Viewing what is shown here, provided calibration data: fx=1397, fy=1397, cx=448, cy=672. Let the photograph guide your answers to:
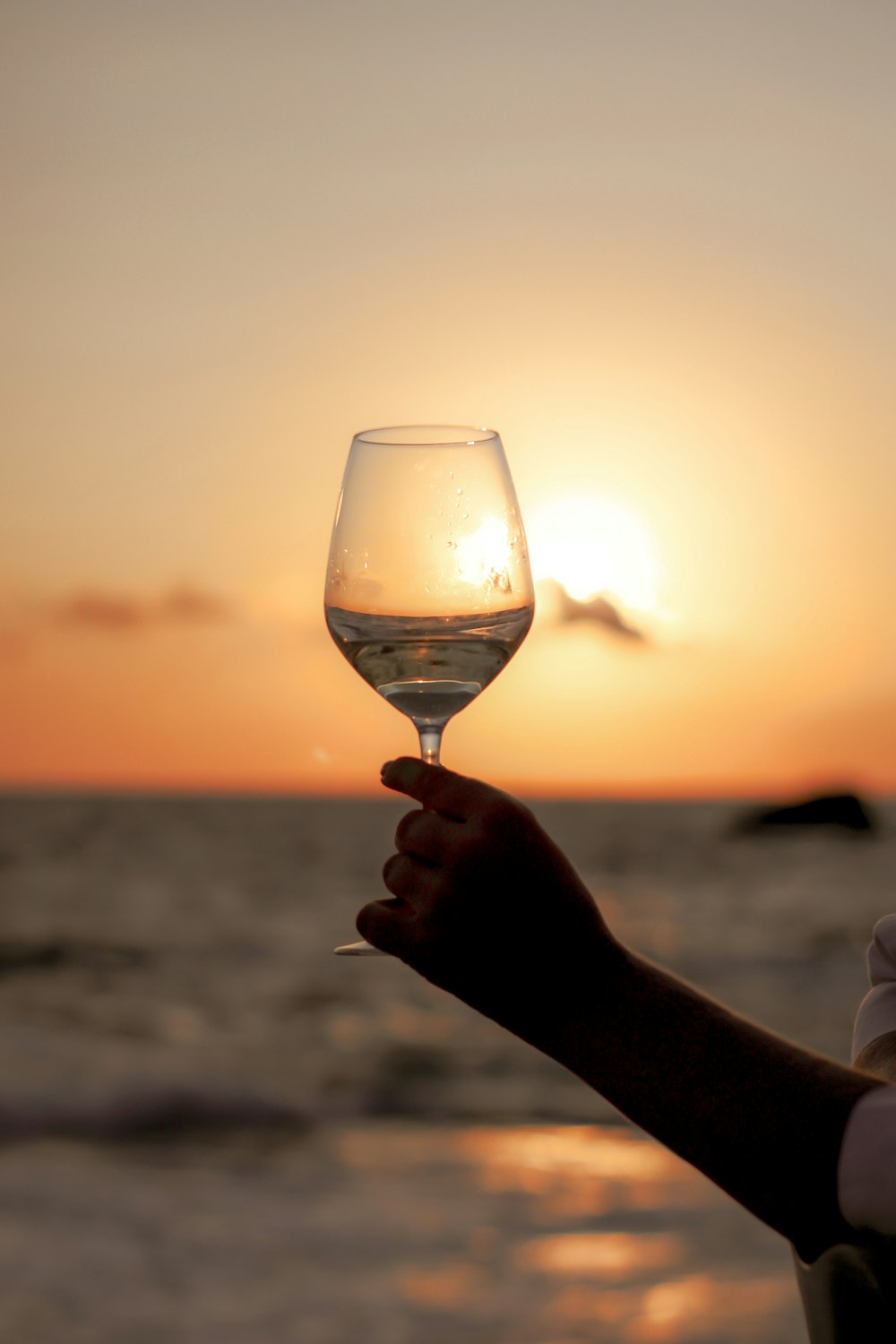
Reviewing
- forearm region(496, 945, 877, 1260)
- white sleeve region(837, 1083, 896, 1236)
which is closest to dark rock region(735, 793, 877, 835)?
forearm region(496, 945, 877, 1260)

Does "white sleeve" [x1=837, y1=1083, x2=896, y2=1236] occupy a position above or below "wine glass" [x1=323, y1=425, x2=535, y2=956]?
below

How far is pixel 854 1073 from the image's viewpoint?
1.05 m

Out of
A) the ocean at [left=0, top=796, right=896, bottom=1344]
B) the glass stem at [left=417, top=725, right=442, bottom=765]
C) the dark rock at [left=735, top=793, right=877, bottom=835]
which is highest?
the glass stem at [left=417, top=725, right=442, bottom=765]

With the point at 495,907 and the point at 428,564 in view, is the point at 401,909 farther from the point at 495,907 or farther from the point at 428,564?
the point at 428,564

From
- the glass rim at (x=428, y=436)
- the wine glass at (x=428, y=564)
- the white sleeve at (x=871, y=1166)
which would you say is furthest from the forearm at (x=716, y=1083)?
the glass rim at (x=428, y=436)

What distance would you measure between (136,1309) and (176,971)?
11.4 m

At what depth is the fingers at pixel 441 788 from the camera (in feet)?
4.22

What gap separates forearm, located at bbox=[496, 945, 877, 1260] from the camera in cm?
103

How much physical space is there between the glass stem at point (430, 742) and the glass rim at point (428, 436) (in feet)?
1.05

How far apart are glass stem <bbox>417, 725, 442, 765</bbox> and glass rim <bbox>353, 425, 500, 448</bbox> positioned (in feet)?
1.05

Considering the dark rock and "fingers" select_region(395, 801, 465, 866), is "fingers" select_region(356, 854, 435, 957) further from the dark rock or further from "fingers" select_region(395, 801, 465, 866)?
the dark rock

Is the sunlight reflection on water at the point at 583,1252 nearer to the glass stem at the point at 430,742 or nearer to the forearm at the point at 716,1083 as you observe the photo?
the glass stem at the point at 430,742

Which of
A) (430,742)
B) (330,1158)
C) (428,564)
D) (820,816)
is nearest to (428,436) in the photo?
(428,564)

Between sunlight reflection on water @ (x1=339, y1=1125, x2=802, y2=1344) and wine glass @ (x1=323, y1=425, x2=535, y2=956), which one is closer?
wine glass @ (x1=323, y1=425, x2=535, y2=956)
